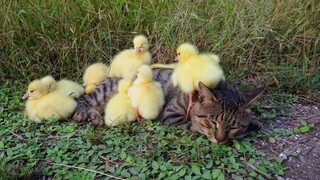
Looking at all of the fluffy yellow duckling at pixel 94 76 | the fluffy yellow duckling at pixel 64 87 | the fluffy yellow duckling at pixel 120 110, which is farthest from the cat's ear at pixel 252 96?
the fluffy yellow duckling at pixel 64 87

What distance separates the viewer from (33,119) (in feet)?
11.6

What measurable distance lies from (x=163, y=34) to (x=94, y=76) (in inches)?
31.9

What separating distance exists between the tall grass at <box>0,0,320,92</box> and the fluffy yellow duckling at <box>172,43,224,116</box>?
2.57 feet

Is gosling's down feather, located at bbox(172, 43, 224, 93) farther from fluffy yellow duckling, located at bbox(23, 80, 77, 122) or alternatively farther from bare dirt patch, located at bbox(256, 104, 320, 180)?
fluffy yellow duckling, located at bbox(23, 80, 77, 122)

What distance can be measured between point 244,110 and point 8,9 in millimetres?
2550

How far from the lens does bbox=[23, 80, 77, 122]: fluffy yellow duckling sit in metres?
3.51

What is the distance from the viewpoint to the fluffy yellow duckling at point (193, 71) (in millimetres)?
3213

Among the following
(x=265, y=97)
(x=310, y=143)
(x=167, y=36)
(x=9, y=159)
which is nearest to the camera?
(x=9, y=159)

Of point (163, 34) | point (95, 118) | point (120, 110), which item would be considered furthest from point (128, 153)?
point (163, 34)

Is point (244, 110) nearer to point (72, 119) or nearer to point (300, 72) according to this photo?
point (300, 72)

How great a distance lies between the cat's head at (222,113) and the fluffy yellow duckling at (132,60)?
27.1 inches

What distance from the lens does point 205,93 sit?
315cm

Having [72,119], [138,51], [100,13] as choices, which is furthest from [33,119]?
[100,13]

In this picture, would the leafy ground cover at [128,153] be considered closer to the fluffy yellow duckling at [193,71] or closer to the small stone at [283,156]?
the small stone at [283,156]
